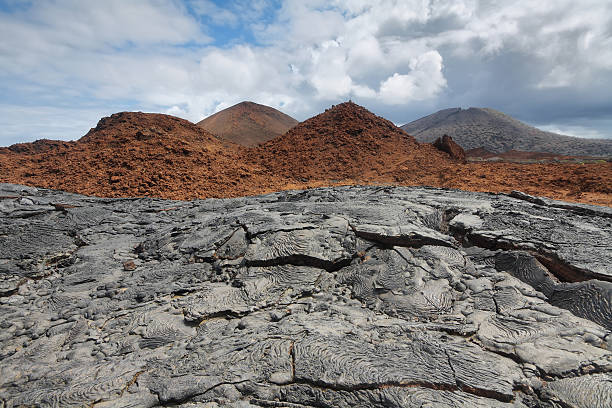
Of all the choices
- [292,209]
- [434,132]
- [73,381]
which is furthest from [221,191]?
[434,132]

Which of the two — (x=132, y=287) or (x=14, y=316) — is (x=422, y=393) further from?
(x=14, y=316)

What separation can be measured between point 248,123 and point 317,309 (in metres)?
35.3

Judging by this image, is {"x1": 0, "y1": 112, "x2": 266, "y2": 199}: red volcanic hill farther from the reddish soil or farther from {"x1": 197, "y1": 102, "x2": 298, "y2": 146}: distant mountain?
{"x1": 197, "y1": 102, "x2": 298, "y2": 146}: distant mountain

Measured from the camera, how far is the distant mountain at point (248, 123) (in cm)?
3281

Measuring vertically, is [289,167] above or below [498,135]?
below

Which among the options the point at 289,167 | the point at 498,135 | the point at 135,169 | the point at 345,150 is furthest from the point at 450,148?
the point at 498,135

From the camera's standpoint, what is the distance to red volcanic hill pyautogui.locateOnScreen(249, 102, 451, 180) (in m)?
13.5

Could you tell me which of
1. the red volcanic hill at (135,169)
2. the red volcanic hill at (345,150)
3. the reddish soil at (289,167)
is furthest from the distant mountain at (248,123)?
the red volcanic hill at (135,169)

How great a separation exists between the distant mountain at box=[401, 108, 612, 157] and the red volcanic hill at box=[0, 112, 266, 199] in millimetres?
28319

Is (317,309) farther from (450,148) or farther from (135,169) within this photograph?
(450,148)

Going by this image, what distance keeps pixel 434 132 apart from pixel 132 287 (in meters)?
40.2

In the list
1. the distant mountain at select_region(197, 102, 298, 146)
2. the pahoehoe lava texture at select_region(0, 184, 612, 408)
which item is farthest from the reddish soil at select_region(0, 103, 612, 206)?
the distant mountain at select_region(197, 102, 298, 146)

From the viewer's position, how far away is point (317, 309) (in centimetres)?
285

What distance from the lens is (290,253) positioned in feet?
11.6
